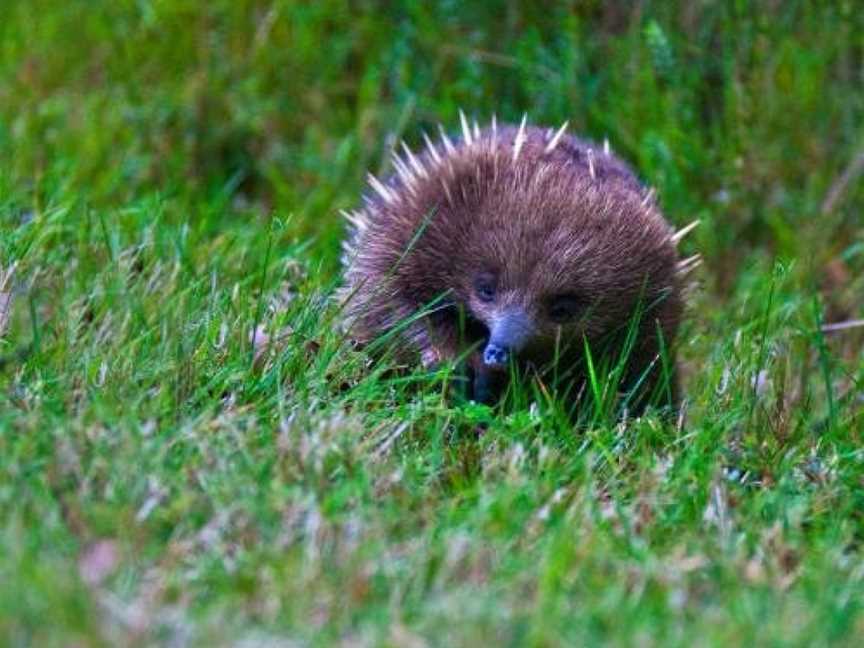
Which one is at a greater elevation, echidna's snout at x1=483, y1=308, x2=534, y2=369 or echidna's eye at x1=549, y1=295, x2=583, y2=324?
echidna's snout at x1=483, y1=308, x2=534, y2=369

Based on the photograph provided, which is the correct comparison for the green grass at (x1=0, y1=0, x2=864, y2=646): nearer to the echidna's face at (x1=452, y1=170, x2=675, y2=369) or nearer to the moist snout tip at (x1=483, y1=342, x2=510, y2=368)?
the moist snout tip at (x1=483, y1=342, x2=510, y2=368)

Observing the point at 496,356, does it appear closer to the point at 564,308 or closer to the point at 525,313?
the point at 525,313

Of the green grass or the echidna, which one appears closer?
the green grass

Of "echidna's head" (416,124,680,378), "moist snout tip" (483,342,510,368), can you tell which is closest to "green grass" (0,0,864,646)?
"moist snout tip" (483,342,510,368)

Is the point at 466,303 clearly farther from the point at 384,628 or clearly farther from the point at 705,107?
the point at 705,107

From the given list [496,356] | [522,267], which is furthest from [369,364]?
[522,267]

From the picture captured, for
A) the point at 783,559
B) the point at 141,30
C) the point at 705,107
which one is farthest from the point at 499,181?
the point at 141,30

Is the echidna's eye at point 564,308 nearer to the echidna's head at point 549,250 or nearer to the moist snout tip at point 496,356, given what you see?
the echidna's head at point 549,250
